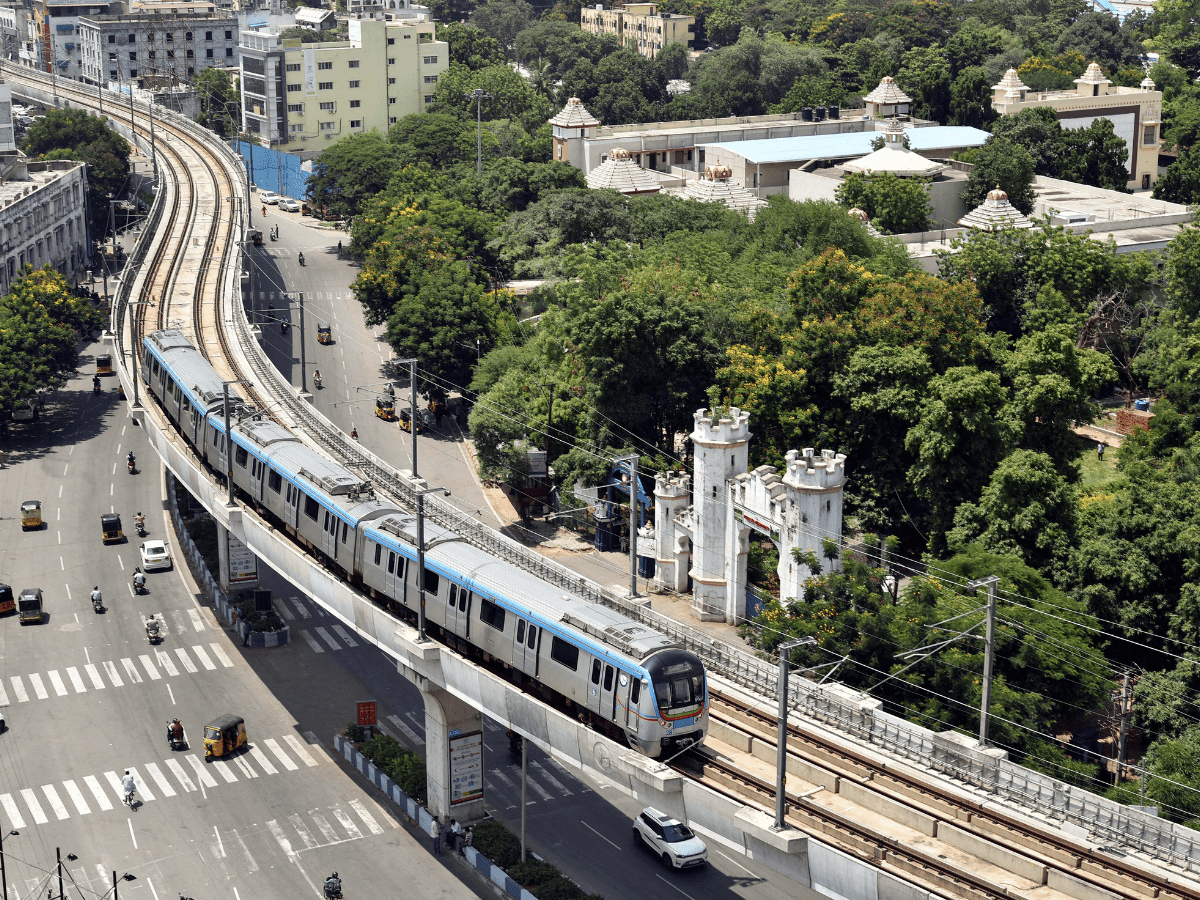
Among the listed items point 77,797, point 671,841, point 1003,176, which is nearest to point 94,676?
point 77,797

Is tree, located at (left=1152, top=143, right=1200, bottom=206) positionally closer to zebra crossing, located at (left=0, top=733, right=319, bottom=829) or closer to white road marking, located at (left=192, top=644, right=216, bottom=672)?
white road marking, located at (left=192, top=644, right=216, bottom=672)

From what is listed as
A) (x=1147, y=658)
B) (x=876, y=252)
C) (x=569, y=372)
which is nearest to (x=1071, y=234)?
(x=876, y=252)

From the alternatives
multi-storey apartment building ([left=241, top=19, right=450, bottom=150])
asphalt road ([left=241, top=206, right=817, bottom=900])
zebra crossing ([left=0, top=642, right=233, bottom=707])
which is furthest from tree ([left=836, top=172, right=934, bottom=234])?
multi-storey apartment building ([left=241, top=19, right=450, bottom=150])

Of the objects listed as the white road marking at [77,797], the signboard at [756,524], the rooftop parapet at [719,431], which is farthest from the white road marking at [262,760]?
the rooftop parapet at [719,431]

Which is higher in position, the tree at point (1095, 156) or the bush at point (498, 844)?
the tree at point (1095, 156)

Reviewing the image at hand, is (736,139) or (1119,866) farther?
(736,139)

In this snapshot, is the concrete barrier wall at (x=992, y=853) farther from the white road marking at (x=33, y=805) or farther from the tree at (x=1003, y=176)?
the tree at (x=1003, y=176)

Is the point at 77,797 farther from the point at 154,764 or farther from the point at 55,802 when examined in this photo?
the point at 154,764

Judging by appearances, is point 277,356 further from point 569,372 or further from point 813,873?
point 813,873
